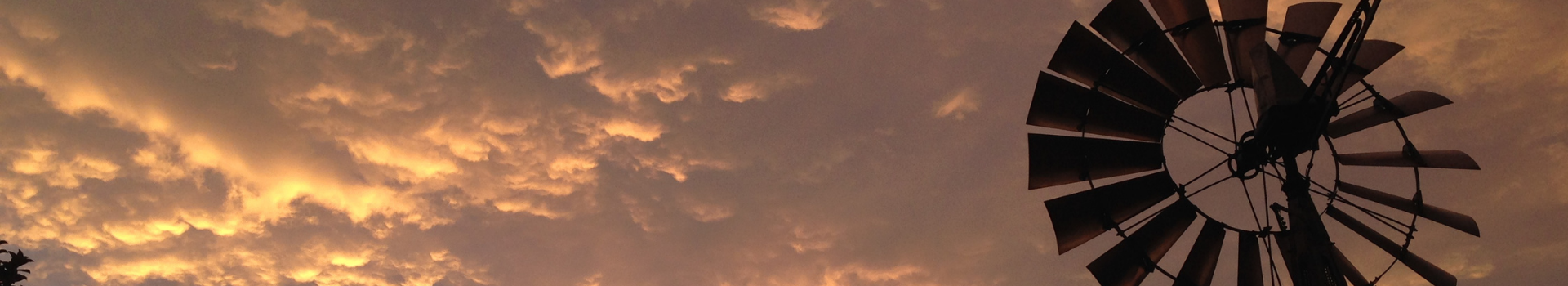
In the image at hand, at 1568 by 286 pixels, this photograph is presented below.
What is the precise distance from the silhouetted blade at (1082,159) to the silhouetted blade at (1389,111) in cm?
178

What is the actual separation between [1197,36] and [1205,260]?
2.55 metres

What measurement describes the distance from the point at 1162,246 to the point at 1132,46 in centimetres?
225

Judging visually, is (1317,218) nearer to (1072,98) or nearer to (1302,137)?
(1302,137)

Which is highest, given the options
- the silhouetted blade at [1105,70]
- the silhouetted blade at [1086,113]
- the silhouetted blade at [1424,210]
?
the silhouetted blade at [1105,70]

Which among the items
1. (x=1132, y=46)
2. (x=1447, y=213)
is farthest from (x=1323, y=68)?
(x=1447, y=213)

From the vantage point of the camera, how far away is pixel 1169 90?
9.10m

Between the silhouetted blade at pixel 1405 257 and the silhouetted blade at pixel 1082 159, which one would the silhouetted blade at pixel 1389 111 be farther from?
the silhouetted blade at pixel 1082 159

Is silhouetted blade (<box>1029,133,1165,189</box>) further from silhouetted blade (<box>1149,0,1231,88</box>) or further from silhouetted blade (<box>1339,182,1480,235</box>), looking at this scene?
silhouetted blade (<box>1339,182,1480,235</box>)

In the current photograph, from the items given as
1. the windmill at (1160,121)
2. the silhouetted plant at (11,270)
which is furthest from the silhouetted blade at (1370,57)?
the silhouetted plant at (11,270)

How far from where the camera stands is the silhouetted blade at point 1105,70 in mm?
9125

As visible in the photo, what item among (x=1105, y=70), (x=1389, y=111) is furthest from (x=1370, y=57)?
(x=1105, y=70)

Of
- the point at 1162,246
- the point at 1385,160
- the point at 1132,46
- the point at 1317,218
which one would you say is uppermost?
the point at 1132,46

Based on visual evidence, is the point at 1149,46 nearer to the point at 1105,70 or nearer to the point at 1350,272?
the point at 1105,70

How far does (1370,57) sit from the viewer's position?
370 inches
